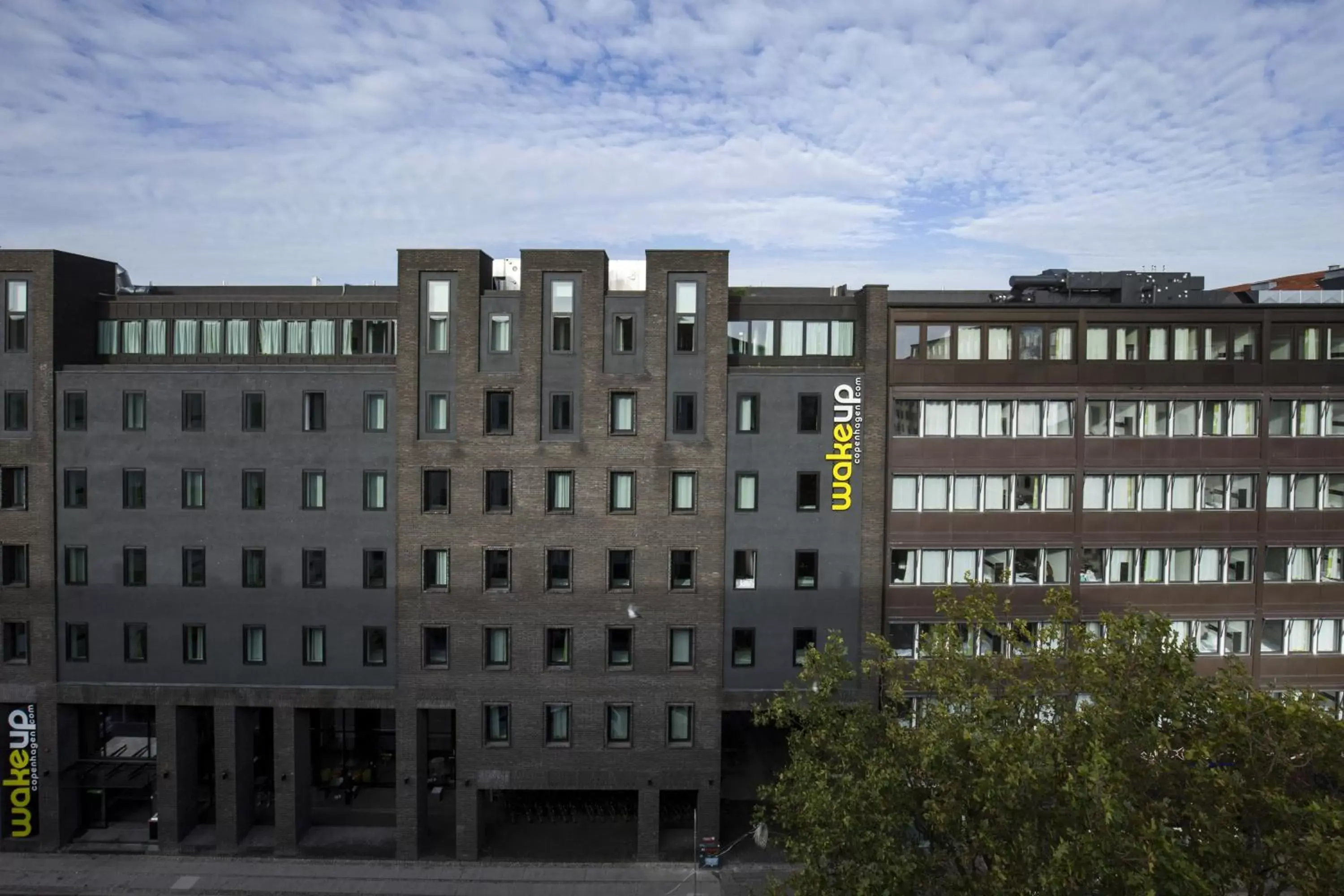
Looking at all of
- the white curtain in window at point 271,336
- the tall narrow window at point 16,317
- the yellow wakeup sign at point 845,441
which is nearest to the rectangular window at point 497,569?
the white curtain in window at point 271,336

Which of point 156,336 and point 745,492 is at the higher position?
point 156,336

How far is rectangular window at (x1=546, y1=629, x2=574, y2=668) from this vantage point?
3991cm

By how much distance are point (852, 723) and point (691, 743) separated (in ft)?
48.9

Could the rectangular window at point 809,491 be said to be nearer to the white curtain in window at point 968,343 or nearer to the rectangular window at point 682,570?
the rectangular window at point 682,570

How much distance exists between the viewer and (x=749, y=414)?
39.2 m

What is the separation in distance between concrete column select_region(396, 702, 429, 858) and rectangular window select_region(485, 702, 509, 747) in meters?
3.25

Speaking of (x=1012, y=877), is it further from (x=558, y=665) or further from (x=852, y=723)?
(x=558, y=665)

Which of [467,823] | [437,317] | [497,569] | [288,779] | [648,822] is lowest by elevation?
[467,823]

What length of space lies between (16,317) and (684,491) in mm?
32422

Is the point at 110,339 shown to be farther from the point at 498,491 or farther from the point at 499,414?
the point at 498,491

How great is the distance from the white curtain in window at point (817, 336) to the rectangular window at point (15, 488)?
124 feet

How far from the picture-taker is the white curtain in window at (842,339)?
40.8 m

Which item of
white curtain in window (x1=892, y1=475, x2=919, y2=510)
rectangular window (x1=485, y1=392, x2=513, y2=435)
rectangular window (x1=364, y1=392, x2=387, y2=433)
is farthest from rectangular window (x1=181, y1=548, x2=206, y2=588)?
white curtain in window (x1=892, y1=475, x2=919, y2=510)

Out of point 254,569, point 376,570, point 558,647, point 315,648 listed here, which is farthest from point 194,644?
point 558,647
